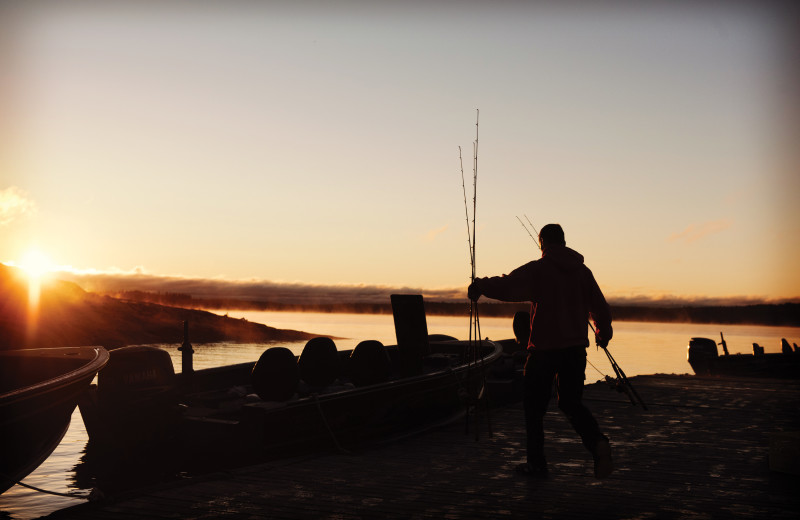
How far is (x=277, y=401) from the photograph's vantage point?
900cm

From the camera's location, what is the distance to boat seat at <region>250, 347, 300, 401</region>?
29.9ft

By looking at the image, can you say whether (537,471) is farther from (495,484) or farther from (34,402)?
(34,402)

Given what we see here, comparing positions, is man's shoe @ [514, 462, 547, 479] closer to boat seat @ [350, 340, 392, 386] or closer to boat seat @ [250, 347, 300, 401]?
boat seat @ [250, 347, 300, 401]

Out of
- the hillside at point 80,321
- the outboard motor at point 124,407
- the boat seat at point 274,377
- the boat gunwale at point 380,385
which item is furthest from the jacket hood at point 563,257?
the hillside at point 80,321

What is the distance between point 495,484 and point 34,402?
5309 mm

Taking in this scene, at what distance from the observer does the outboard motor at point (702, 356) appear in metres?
32.8

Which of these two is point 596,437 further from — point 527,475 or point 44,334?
point 44,334

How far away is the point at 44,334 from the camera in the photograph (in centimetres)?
6078

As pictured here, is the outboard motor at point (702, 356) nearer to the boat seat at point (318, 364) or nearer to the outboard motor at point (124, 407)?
the boat seat at point (318, 364)

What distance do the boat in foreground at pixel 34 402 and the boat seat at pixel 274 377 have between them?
7.24ft

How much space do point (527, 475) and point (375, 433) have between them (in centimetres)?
348

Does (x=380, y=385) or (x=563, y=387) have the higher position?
(x=563, y=387)

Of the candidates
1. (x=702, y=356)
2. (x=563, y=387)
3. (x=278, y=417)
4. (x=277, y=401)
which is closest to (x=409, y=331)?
(x=277, y=401)

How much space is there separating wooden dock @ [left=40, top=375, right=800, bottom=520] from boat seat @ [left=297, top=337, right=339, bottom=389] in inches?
73.4
